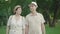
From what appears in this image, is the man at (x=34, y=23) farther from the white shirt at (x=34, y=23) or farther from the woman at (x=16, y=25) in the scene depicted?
the woman at (x=16, y=25)

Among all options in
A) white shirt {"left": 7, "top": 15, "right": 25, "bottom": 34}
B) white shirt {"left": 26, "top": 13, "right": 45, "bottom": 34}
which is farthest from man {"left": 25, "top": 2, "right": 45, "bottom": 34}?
white shirt {"left": 7, "top": 15, "right": 25, "bottom": 34}

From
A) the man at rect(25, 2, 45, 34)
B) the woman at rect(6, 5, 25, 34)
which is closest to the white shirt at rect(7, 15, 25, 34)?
the woman at rect(6, 5, 25, 34)

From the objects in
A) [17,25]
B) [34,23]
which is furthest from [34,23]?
[17,25]

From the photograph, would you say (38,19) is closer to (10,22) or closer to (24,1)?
(10,22)

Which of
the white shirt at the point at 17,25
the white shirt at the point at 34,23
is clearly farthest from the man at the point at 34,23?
the white shirt at the point at 17,25

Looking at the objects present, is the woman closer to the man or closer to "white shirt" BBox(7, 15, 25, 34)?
"white shirt" BBox(7, 15, 25, 34)

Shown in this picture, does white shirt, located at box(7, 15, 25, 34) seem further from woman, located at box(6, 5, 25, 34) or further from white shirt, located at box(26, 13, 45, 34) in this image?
white shirt, located at box(26, 13, 45, 34)

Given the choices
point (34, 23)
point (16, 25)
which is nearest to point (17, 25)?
point (16, 25)

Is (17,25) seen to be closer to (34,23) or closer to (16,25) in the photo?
(16,25)

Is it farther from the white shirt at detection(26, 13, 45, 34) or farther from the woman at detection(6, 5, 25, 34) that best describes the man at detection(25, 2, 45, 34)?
the woman at detection(6, 5, 25, 34)

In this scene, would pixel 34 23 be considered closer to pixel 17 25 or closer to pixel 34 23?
pixel 34 23

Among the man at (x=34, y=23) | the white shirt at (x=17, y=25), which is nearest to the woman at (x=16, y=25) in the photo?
the white shirt at (x=17, y=25)

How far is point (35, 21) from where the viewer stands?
6.54 m

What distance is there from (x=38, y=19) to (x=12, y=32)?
2.45 ft
